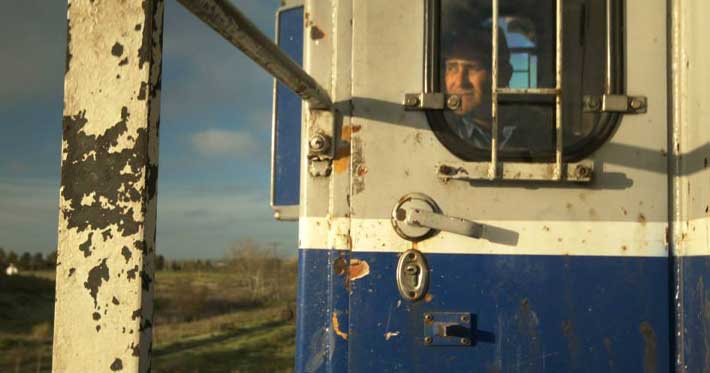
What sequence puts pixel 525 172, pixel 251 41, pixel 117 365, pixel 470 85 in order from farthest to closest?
pixel 470 85 < pixel 525 172 < pixel 251 41 < pixel 117 365

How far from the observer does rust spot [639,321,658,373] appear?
2.03m

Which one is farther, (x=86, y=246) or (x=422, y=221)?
(x=422, y=221)

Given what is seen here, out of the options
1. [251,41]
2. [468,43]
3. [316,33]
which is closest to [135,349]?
[251,41]

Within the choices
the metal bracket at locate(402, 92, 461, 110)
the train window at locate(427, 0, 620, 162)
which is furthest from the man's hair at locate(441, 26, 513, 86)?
the metal bracket at locate(402, 92, 461, 110)

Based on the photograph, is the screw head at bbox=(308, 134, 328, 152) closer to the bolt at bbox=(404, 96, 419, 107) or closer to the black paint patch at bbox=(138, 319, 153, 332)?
the bolt at bbox=(404, 96, 419, 107)

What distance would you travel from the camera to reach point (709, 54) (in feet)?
6.40

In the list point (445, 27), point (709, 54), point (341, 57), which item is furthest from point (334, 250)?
point (709, 54)

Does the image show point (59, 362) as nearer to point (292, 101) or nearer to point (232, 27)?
point (232, 27)

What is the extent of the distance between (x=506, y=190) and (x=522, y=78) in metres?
0.37

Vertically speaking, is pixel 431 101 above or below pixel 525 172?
above

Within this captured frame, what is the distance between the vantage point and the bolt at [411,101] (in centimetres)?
215

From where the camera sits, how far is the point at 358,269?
2.11 m

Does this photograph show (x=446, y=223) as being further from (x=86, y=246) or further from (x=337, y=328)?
(x=86, y=246)

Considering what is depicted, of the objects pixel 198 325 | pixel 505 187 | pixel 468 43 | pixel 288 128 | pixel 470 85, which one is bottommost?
pixel 198 325
